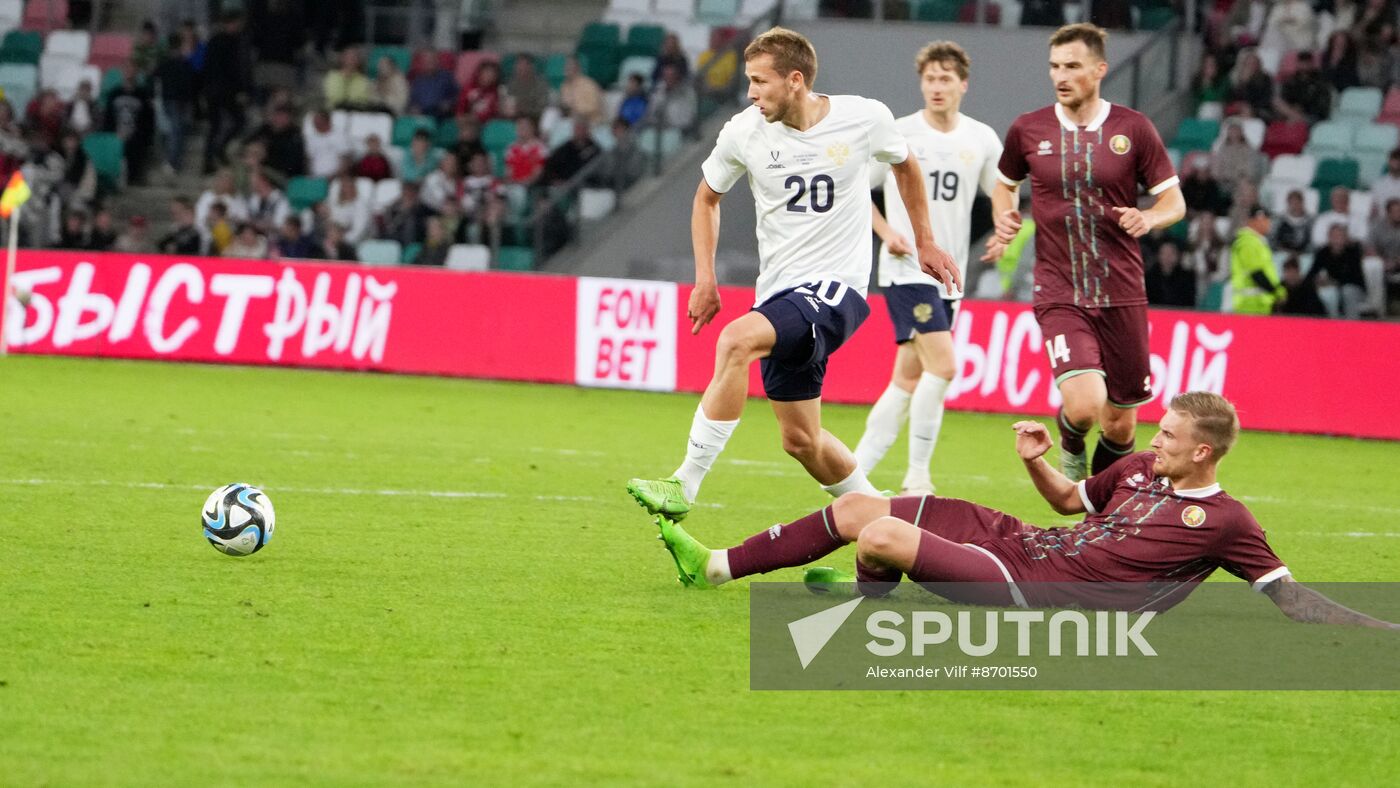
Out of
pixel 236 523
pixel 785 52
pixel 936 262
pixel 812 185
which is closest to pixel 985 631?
pixel 936 262

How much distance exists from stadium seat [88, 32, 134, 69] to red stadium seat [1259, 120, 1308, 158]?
49.8 feet

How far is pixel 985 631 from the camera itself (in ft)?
20.5

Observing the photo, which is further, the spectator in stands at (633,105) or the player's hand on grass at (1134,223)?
the spectator in stands at (633,105)

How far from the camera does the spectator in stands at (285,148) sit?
2367cm

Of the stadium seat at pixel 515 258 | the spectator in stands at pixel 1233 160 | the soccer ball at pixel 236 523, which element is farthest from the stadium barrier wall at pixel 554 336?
the soccer ball at pixel 236 523

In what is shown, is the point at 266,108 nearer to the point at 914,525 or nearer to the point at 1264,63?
the point at 1264,63

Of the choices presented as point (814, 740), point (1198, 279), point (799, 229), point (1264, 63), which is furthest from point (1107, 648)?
point (1264, 63)

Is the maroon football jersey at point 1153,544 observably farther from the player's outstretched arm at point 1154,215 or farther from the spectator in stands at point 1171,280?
the spectator in stands at point 1171,280

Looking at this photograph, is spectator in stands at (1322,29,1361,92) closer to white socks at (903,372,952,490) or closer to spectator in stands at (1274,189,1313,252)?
spectator in stands at (1274,189,1313,252)

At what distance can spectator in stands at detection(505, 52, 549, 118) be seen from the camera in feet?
78.3

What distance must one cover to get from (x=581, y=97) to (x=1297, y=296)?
926 centimetres

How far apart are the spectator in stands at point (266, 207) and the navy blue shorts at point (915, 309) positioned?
Result: 513 inches

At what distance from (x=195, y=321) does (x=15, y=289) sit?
1765mm

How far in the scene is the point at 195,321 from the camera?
61.6 feet
